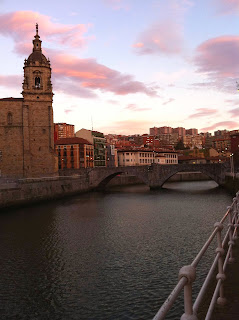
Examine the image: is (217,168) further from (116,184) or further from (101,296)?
(101,296)

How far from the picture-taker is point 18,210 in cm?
3719

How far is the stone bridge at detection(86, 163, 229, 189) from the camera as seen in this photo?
61.2 metres

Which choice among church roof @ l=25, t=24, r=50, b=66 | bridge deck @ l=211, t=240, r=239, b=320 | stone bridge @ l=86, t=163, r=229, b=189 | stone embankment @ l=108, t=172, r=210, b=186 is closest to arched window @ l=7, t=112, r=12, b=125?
church roof @ l=25, t=24, r=50, b=66

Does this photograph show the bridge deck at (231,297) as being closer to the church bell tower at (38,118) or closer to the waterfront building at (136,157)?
the church bell tower at (38,118)

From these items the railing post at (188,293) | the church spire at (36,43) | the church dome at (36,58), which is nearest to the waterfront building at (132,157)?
the church dome at (36,58)

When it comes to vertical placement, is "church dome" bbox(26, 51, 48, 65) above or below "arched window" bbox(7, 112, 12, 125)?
above

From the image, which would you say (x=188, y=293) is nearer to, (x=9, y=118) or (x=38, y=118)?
(x=38, y=118)

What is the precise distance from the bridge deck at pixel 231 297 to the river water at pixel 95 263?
4280 mm

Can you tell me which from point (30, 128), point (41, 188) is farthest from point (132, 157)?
point (41, 188)

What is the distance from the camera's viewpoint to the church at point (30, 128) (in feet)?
184

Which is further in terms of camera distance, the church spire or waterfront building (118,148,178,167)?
waterfront building (118,148,178,167)

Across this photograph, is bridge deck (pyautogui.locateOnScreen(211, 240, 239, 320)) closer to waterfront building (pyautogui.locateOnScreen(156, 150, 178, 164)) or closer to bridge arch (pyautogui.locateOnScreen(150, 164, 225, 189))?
bridge arch (pyautogui.locateOnScreen(150, 164, 225, 189))

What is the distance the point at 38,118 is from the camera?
57.8 m

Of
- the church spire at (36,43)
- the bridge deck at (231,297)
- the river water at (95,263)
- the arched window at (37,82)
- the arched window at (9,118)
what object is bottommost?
the river water at (95,263)
